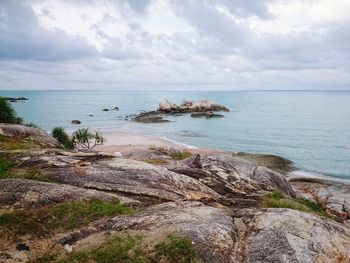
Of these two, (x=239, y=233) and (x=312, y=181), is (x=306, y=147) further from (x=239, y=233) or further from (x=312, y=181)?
(x=239, y=233)

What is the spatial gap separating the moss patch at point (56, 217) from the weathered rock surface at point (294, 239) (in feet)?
16.2

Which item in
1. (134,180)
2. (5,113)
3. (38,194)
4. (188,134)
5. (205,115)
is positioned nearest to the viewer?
(38,194)

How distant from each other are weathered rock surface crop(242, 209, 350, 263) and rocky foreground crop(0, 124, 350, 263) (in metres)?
0.03

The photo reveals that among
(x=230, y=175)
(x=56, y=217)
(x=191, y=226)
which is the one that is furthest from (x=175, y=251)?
(x=230, y=175)

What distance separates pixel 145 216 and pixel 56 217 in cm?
325

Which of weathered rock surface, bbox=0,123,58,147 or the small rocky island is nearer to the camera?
weathered rock surface, bbox=0,123,58,147

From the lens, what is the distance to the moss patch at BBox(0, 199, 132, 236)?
1184cm

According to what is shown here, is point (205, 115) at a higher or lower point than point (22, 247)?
lower

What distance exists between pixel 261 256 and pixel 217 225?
1847 mm

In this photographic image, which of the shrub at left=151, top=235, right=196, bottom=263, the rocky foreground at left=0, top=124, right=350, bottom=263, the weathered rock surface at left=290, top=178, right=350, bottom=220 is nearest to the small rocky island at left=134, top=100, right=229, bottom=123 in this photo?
the weathered rock surface at left=290, top=178, right=350, bottom=220

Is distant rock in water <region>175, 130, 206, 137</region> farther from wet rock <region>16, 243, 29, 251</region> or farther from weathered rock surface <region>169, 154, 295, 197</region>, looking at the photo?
wet rock <region>16, 243, 29, 251</region>

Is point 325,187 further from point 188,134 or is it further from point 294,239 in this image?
point 188,134

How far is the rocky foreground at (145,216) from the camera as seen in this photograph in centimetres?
1069

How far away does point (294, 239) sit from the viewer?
1104 centimetres
